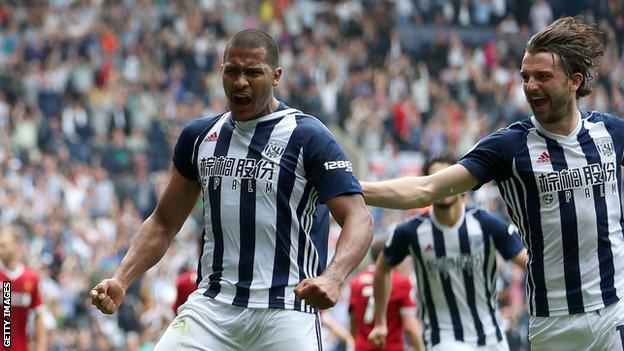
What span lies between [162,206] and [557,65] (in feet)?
6.66

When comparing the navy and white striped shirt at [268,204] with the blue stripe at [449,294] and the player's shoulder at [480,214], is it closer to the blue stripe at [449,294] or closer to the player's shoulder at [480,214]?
the blue stripe at [449,294]

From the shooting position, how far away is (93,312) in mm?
18047

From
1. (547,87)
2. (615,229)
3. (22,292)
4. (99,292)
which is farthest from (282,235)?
(22,292)

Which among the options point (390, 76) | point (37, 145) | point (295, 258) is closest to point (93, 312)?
point (37, 145)

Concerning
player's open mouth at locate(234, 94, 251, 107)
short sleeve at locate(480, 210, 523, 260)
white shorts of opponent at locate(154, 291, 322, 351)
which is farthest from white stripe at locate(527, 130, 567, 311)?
short sleeve at locate(480, 210, 523, 260)

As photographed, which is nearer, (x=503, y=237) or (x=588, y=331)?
(x=588, y=331)

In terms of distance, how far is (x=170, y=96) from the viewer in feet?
84.1

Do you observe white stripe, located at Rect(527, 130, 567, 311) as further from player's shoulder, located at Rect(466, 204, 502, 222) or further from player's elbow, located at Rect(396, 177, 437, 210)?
player's shoulder, located at Rect(466, 204, 502, 222)

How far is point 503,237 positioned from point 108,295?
385cm

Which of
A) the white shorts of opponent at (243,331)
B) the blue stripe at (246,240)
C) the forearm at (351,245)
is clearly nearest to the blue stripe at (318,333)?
the white shorts of opponent at (243,331)

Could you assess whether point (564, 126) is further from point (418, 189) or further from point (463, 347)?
point (463, 347)

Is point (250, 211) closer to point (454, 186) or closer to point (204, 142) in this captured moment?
point (204, 142)

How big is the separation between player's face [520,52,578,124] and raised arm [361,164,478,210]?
471 millimetres

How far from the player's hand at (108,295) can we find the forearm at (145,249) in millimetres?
147
